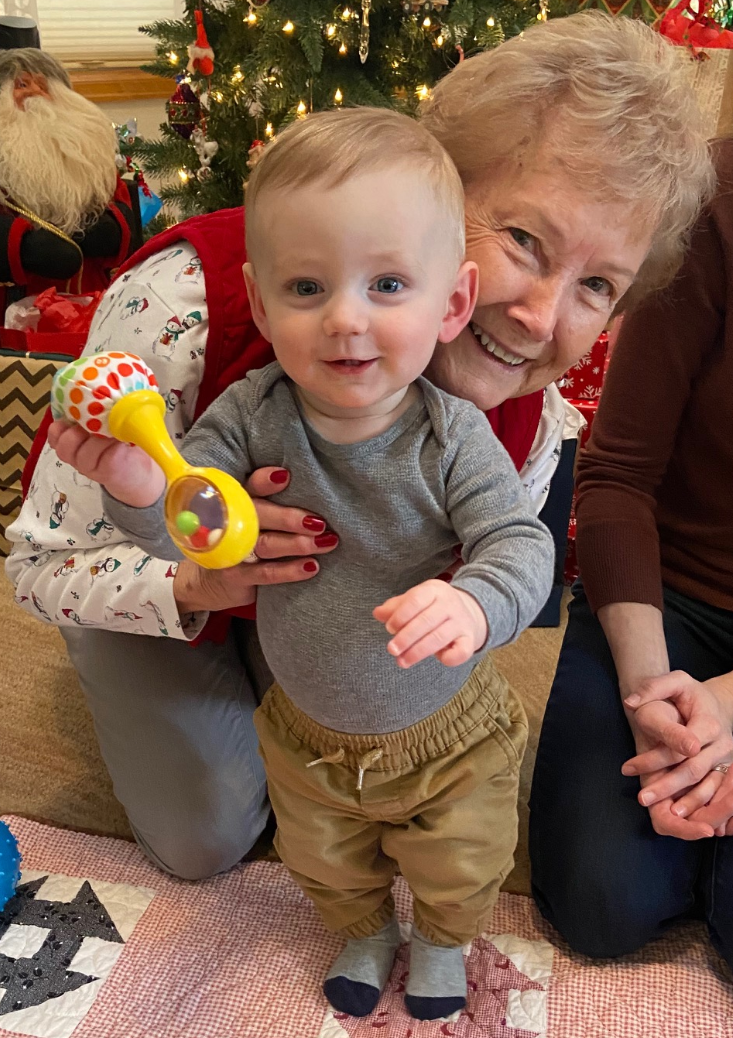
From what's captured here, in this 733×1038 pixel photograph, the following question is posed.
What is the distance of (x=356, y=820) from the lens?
823 mm

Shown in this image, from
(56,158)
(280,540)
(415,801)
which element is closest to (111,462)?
(280,540)

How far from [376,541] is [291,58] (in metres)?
1.36

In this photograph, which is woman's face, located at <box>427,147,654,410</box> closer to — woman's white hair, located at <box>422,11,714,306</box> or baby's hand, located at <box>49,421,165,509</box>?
woman's white hair, located at <box>422,11,714,306</box>

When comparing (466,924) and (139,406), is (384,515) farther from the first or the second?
(466,924)

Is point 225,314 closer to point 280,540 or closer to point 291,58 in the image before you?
point 280,540

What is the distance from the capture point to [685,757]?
91cm

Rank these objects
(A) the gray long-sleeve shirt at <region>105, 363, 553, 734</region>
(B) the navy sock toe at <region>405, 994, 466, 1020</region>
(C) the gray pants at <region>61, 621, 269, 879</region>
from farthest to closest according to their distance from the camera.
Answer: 1. (C) the gray pants at <region>61, 621, 269, 879</region>
2. (B) the navy sock toe at <region>405, 994, 466, 1020</region>
3. (A) the gray long-sleeve shirt at <region>105, 363, 553, 734</region>

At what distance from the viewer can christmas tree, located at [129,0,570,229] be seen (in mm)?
1647

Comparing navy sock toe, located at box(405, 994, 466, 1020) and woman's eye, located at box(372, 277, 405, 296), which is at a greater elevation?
woman's eye, located at box(372, 277, 405, 296)

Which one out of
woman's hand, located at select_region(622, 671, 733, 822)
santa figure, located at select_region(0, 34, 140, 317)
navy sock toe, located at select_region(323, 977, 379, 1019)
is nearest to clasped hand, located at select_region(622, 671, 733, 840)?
woman's hand, located at select_region(622, 671, 733, 822)

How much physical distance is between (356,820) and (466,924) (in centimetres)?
15

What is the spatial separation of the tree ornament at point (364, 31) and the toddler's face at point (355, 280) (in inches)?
47.1

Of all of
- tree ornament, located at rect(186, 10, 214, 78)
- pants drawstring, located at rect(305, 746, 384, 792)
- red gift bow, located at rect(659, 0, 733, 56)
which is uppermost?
tree ornament, located at rect(186, 10, 214, 78)

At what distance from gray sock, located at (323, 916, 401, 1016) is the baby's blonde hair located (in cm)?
68
